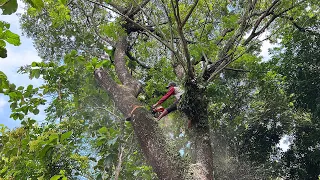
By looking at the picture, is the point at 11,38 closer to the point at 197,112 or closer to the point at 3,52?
the point at 3,52

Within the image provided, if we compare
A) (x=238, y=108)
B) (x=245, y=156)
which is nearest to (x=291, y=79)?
(x=238, y=108)

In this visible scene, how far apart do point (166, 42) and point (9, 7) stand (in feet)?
7.21

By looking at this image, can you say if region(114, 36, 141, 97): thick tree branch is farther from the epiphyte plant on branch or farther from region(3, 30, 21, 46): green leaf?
region(3, 30, 21, 46): green leaf

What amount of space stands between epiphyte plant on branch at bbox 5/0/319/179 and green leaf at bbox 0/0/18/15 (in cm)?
7

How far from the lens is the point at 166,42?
309 cm

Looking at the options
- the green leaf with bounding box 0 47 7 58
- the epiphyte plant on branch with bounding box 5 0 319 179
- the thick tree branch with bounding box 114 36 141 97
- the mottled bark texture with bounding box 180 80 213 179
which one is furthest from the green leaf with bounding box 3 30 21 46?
the thick tree branch with bounding box 114 36 141 97

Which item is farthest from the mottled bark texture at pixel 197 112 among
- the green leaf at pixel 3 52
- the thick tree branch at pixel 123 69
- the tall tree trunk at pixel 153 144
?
the green leaf at pixel 3 52

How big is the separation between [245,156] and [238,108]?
3.60 feet

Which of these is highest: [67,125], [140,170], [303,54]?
[303,54]

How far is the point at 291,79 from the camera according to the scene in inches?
276

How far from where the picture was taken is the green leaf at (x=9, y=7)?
961 millimetres

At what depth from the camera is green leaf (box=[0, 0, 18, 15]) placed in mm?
961

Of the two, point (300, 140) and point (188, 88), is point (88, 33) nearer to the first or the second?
point (188, 88)

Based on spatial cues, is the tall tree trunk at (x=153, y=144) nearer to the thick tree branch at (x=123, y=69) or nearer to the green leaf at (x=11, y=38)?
the thick tree branch at (x=123, y=69)
